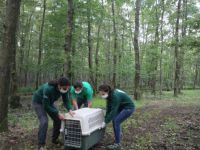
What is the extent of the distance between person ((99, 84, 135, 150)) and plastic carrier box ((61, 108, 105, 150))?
0.40 metres

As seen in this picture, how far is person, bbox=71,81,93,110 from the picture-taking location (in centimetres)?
577

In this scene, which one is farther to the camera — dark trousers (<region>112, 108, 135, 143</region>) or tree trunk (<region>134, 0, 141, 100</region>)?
tree trunk (<region>134, 0, 141, 100</region>)

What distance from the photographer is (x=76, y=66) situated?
15266mm

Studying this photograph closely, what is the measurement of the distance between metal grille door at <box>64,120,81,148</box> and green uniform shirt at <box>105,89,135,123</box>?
806mm

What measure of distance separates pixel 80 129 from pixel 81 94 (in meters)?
1.96

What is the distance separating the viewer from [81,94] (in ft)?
20.1

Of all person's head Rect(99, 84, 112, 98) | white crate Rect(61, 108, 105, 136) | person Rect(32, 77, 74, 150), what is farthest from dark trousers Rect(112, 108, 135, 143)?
person Rect(32, 77, 74, 150)

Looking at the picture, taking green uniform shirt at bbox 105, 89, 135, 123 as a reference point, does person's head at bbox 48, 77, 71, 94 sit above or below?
above

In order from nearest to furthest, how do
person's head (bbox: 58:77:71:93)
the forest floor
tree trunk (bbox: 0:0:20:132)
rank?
person's head (bbox: 58:77:71:93)
the forest floor
tree trunk (bbox: 0:0:20:132)

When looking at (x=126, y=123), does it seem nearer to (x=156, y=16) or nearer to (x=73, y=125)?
(x=73, y=125)

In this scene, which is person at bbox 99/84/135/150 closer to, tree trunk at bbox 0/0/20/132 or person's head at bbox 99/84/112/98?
person's head at bbox 99/84/112/98

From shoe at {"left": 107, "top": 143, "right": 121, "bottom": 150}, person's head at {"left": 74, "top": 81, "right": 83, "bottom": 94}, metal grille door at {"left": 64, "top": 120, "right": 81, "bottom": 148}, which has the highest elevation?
person's head at {"left": 74, "top": 81, "right": 83, "bottom": 94}

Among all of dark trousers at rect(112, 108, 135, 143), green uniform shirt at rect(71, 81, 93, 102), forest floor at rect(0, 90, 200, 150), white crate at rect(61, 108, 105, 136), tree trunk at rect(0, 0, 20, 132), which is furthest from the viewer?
green uniform shirt at rect(71, 81, 93, 102)

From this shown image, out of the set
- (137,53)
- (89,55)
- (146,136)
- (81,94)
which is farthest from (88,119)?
(89,55)
